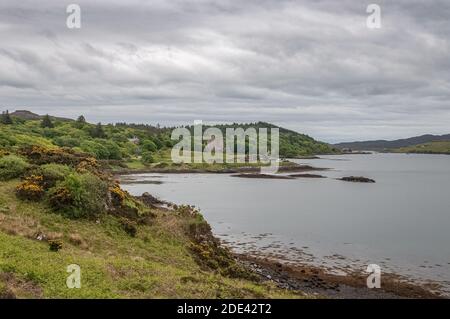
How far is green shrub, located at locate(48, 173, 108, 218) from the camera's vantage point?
3164cm

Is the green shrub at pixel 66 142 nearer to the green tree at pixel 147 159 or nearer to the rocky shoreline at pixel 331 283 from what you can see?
the green tree at pixel 147 159

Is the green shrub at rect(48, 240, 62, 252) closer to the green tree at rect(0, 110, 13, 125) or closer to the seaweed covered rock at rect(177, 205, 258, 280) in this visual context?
the seaweed covered rock at rect(177, 205, 258, 280)

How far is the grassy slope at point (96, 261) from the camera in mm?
18984

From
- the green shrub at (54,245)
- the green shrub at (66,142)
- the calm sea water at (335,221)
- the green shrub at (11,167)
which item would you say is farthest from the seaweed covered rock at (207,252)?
the green shrub at (66,142)

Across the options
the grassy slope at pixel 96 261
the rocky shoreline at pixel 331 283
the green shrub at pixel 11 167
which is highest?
the green shrub at pixel 11 167

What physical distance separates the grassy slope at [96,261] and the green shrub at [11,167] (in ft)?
4.84

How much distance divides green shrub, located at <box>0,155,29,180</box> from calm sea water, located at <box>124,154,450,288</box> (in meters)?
23.0

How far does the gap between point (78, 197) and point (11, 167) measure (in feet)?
27.6

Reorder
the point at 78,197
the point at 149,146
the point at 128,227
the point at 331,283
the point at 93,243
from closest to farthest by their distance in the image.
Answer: the point at 93,243 < the point at 78,197 < the point at 128,227 < the point at 331,283 < the point at 149,146

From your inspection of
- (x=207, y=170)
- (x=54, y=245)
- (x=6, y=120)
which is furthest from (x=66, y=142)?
(x=54, y=245)

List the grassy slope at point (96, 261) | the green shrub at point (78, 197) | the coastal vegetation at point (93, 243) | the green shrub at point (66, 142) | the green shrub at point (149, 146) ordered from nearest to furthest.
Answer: the grassy slope at point (96, 261)
the coastal vegetation at point (93, 243)
the green shrub at point (78, 197)
the green shrub at point (66, 142)
the green shrub at point (149, 146)

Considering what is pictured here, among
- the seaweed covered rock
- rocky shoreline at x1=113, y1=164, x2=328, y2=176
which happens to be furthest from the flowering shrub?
rocky shoreline at x1=113, y1=164, x2=328, y2=176

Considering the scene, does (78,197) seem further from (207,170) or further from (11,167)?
(207,170)

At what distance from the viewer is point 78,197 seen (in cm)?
3231
